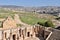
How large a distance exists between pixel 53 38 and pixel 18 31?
6156 mm

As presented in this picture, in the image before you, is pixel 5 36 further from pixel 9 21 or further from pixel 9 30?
pixel 9 21

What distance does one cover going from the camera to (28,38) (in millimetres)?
26812

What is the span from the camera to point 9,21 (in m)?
27.3

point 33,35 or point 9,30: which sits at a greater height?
point 9,30

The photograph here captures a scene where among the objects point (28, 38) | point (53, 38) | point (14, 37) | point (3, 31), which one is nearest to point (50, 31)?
point (53, 38)

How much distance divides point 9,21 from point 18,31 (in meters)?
2.62

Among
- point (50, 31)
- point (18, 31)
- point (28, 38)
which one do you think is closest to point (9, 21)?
point (18, 31)

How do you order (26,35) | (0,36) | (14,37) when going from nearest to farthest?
(0,36) < (14,37) < (26,35)

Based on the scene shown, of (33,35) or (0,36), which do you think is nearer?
(0,36)

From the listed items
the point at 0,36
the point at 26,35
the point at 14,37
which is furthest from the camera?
the point at 26,35

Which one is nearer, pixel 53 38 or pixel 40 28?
pixel 53 38

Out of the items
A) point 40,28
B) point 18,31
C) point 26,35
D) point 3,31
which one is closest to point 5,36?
point 3,31

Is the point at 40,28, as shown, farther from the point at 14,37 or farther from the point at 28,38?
the point at 14,37

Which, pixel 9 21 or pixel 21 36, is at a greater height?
pixel 9 21
